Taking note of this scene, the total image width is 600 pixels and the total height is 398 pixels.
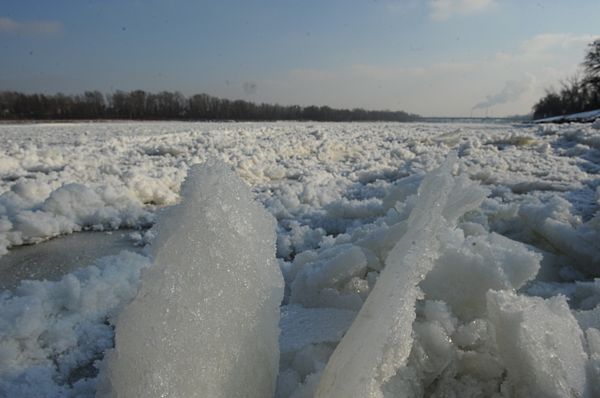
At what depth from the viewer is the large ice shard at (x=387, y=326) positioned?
1.02 m

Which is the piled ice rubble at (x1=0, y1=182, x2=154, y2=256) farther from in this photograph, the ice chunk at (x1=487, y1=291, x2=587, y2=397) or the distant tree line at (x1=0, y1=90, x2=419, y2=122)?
the distant tree line at (x1=0, y1=90, x2=419, y2=122)

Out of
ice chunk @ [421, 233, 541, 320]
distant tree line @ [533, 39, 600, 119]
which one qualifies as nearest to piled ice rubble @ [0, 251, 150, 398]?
ice chunk @ [421, 233, 541, 320]

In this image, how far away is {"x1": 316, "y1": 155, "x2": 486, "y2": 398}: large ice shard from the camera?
1020 mm

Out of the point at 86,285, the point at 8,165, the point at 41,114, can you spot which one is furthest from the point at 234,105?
the point at 86,285

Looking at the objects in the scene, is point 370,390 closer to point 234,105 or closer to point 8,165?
point 8,165

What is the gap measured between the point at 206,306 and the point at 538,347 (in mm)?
938

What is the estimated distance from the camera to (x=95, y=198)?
177 inches

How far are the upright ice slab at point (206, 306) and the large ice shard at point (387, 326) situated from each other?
0.69 ft

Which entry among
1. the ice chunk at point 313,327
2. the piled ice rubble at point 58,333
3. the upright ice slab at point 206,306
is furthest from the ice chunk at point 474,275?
the piled ice rubble at point 58,333

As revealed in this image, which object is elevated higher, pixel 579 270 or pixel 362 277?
pixel 362 277

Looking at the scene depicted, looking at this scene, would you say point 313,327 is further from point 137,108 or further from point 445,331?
point 137,108

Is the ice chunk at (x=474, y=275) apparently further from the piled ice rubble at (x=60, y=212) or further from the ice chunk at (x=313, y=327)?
the piled ice rubble at (x=60, y=212)

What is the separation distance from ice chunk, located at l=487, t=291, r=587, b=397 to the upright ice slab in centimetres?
69

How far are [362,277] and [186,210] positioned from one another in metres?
1.05
